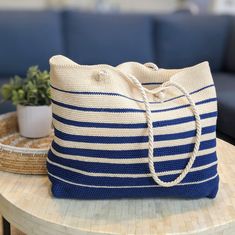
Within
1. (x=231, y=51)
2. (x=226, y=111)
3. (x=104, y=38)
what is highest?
(x=104, y=38)

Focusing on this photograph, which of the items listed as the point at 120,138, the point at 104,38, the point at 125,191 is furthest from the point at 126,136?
the point at 104,38

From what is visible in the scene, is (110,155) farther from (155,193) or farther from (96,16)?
(96,16)

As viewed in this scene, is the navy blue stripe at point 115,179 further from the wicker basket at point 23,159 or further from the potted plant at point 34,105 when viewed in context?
the potted plant at point 34,105

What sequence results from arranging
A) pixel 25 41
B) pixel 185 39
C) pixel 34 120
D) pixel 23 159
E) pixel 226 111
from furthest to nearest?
pixel 185 39, pixel 25 41, pixel 226 111, pixel 34 120, pixel 23 159

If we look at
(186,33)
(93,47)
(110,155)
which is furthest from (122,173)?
(186,33)

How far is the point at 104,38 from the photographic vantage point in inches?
82.0

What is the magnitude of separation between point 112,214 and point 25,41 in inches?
58.7

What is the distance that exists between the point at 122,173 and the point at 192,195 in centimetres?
15

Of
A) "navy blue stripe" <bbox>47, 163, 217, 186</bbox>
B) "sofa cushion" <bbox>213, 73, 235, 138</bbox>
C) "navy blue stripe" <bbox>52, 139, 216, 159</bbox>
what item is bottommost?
"sofa cushion" <bbox>213, 73, 235, 138</bbox>

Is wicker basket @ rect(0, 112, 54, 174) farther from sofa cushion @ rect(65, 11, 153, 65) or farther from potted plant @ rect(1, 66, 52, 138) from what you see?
sofa cushion @ rect(65, 11, 153, 65)

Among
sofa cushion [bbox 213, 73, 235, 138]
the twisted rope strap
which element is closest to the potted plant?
the twisted rope strap

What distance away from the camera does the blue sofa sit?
6.60ft

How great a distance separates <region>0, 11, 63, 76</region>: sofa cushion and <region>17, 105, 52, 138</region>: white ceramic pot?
1.01m

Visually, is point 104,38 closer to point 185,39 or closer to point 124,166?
point 185,39
